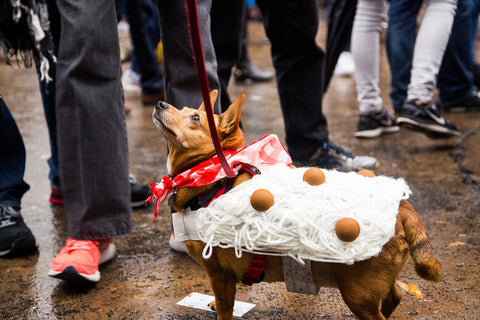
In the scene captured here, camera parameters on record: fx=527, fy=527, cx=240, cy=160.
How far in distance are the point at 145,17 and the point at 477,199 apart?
3.57 meters

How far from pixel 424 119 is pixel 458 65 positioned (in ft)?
4.03

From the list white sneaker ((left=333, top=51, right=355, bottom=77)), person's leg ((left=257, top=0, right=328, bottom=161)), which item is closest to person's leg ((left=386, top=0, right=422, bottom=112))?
person's leg ((left=257, top=0, right=328, bottom=161))

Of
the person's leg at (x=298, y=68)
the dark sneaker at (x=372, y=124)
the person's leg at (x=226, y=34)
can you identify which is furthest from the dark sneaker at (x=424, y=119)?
the person's leg at (x=226, y=34)

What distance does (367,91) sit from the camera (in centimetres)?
377

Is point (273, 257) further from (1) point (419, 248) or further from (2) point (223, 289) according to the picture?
(1) point (419, 248)

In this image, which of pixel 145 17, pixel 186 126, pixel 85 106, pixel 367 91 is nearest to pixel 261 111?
pixel 367 91

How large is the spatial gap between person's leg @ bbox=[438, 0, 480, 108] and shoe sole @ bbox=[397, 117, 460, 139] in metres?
1.12

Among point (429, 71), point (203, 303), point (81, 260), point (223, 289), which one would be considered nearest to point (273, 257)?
point (223, 289)

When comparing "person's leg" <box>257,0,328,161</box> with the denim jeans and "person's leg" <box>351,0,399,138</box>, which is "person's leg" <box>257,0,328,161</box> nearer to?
"person's leg" <box>351,0,399,138</box>

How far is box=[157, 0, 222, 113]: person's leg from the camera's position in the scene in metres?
1.97

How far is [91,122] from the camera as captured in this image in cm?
191

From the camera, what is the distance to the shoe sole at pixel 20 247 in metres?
2.25

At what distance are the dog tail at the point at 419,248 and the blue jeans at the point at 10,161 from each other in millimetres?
1796

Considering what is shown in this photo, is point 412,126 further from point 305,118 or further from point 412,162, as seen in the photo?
point 305,118
